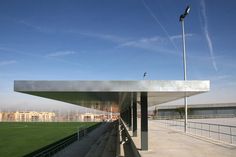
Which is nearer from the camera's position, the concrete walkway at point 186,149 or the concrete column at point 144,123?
the concrete walkway at point 186,149

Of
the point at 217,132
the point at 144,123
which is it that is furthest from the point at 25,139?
the point at 144,123

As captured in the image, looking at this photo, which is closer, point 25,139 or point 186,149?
point 186,149

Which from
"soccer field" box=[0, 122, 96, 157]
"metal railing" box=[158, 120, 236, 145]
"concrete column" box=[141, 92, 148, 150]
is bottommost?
"soccer field" box=[0, 122, 96, 157]

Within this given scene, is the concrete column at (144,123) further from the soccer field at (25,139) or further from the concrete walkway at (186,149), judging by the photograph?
the soccer field at (25,139)

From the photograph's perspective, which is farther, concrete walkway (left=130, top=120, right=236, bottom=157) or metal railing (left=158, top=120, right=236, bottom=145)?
metal railing (left=158, top=120, right=236, bottom=145)

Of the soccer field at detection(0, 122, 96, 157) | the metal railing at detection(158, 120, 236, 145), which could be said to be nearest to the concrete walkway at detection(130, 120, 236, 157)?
the metal railing at detection(158, 120, 236, 145)

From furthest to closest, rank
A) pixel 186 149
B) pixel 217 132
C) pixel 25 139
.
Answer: pixel 25 139 → pixel 217 132 → pixel 186 149

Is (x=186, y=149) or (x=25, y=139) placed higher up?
(x=186, y=149)

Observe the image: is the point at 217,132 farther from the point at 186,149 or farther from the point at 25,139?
the point at 25,139

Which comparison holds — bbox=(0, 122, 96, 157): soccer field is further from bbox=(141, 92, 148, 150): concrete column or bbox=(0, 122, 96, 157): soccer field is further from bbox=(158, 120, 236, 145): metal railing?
bbox=(141, 92, 148, 150): concrete column

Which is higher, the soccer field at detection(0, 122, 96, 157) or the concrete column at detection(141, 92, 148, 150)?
the concrete column at detection(141, 92, 148, 150)

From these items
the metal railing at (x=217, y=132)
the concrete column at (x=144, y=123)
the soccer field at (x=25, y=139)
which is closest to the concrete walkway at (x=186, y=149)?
the concrete column at (x=144, y=123)

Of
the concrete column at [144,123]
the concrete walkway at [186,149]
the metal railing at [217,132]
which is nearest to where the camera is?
the concrete walkway at [186,149]

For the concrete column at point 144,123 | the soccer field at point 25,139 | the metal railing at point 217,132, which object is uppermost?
the concrete column at point 144,123
